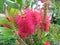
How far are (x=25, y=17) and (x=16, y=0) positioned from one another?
0.06 metres

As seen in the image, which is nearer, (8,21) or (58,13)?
(8,21)

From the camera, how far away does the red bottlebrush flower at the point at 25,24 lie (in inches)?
18.3

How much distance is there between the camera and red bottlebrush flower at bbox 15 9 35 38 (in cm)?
47

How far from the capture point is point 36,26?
1.64 ft

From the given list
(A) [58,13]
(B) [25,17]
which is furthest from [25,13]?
(A) [58,13]

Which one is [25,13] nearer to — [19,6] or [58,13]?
[19,6]

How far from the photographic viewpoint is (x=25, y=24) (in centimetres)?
47

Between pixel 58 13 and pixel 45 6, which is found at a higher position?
pixel 45 6

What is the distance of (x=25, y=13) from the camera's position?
49 centimetres

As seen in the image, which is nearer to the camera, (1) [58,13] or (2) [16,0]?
(2) [16,0]

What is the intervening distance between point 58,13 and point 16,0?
0.68m

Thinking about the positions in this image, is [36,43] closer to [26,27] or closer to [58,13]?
[26,27]

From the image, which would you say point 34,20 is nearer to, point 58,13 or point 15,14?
point 15,14

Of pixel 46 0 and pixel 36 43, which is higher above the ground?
pixel 46 0
